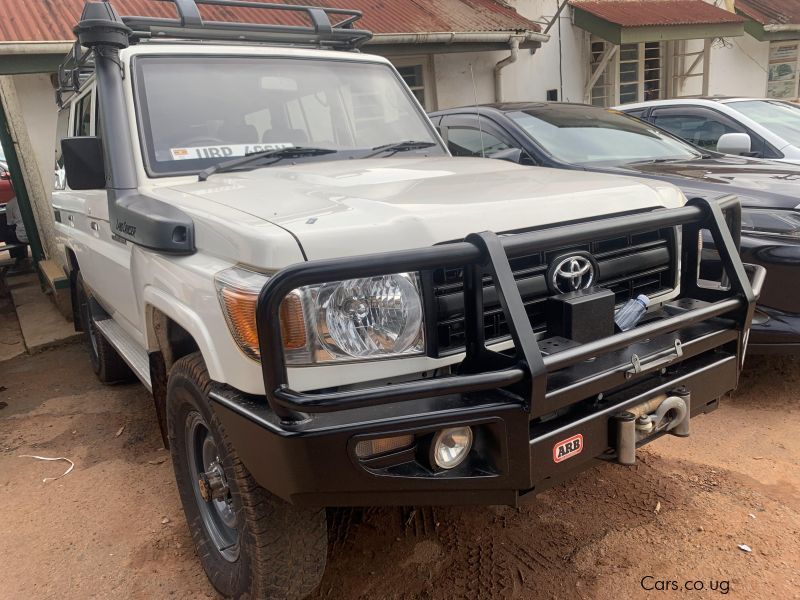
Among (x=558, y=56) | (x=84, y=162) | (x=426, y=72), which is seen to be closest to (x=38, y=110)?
(x=84, y=162)

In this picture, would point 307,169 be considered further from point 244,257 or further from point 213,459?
point 213,459

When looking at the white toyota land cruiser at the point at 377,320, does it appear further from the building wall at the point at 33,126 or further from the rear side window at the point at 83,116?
the building wall at the point at 33,126

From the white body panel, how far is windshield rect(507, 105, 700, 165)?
1884 millimetres

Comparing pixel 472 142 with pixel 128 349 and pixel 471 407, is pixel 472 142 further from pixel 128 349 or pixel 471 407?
pixel 471 407

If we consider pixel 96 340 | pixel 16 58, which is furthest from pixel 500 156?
pixel 16 58

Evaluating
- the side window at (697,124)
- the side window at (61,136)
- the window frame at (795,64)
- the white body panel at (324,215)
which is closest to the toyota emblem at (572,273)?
the white body panel at (324,215)

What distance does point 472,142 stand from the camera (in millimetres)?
5203

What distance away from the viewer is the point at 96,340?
4668 mm

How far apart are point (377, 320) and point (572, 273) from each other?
2.21 ft

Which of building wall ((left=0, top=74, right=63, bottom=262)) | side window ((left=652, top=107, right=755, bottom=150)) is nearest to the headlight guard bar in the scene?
side window ((left=652, top=107, right=755, bottom=150))

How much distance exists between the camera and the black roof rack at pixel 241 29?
3.39 m

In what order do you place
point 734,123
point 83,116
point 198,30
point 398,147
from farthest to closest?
point 734,123, point 83,116, point 198,30, point 398,147

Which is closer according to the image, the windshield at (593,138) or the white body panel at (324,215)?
the white body panel at (324,215)

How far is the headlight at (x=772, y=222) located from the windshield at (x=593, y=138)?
1.18 metres
